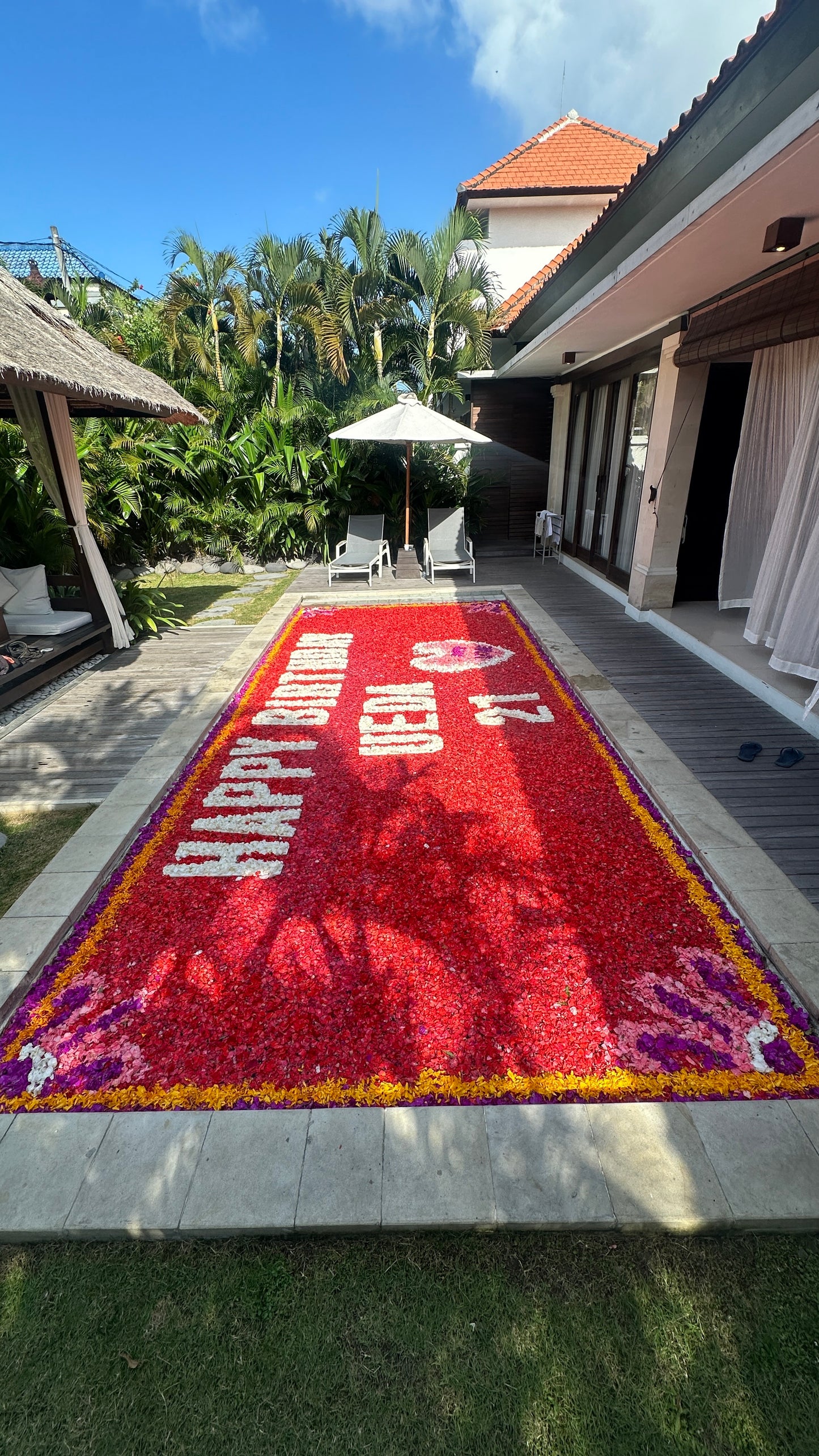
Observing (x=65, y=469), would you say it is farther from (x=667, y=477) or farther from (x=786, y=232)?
(x=786, y=232)

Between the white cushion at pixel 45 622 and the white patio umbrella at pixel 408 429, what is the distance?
4.29 metres

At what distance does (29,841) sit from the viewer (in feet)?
12.9

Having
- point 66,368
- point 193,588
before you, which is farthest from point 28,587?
point 193,588

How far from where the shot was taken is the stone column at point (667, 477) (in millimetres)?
6848

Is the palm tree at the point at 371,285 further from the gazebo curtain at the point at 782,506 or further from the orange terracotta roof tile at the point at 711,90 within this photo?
the gazebo curtain at the point at 782,506

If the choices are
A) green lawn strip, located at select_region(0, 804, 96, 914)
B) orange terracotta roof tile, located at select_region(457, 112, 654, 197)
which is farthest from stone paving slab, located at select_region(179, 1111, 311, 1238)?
orange terracotta roof tile, located at select_region(457, 112, 654, 197)

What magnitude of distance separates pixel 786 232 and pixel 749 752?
3212 mm

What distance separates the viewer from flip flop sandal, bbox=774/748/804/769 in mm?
4422

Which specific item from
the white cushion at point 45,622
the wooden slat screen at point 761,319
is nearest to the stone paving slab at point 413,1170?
the wooden slat screen at point 761,319

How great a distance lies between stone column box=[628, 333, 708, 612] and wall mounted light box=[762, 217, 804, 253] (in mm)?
2641

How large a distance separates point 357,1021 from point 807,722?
163 inches

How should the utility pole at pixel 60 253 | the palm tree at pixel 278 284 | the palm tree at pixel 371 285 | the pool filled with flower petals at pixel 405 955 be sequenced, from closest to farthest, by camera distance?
1. the pool filled with flower petals at pixel 405 955
2. the palm tree at pixel 371 285
3. the palm tree at pixel 278 284
4. the utility pole at pixel 60 253

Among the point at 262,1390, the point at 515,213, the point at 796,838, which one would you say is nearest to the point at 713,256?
the point at 796,838

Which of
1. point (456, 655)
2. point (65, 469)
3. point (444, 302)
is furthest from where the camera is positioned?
point (444, 302)
